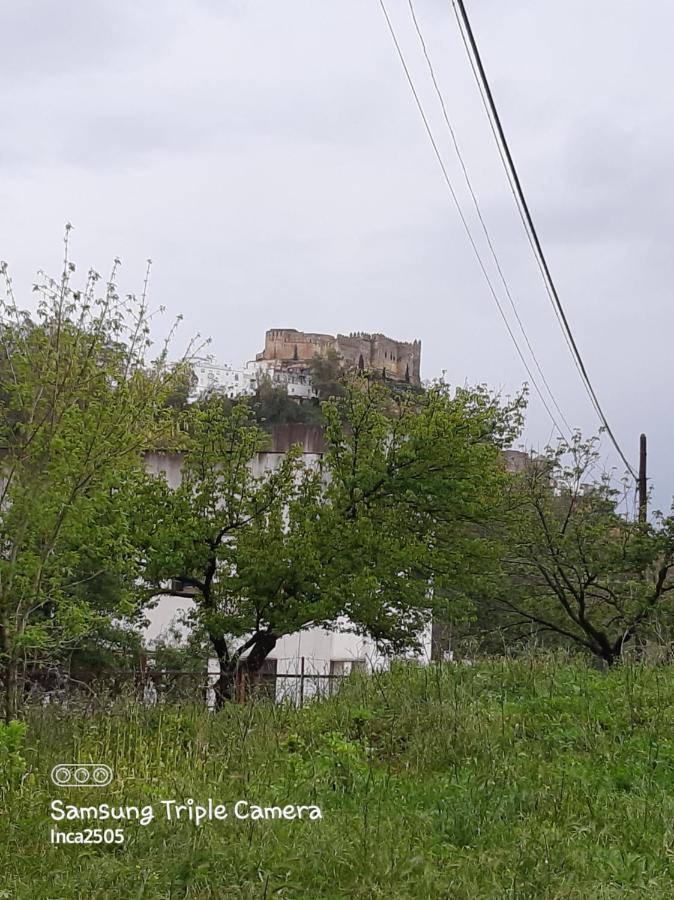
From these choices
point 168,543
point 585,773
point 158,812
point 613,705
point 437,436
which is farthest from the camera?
point 437,436

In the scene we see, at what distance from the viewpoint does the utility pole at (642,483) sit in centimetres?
2240

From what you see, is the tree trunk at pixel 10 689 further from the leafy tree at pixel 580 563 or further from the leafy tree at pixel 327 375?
the leafy tree at pixel 327 375

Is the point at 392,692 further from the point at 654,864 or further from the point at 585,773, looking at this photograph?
the point at 654,864

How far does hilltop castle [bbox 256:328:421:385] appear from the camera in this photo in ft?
332

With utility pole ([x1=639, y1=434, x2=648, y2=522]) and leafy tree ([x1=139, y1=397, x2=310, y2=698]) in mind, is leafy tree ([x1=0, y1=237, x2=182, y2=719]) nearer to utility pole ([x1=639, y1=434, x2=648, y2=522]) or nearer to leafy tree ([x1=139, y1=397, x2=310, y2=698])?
leafy tree ([x1=139, y1=397, x2=310, y2=698])

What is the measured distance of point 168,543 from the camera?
16.8 meters

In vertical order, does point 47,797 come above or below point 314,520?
below

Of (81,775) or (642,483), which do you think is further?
(642,483)

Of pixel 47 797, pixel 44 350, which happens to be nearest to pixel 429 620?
pixel 44 350

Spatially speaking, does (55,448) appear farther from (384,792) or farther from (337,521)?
(337,521)

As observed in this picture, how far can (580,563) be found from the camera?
804 inches

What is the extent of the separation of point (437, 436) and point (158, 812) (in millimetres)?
13714

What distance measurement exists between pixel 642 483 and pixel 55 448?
2128cm

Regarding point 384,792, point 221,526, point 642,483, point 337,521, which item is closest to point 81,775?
point 384,792
